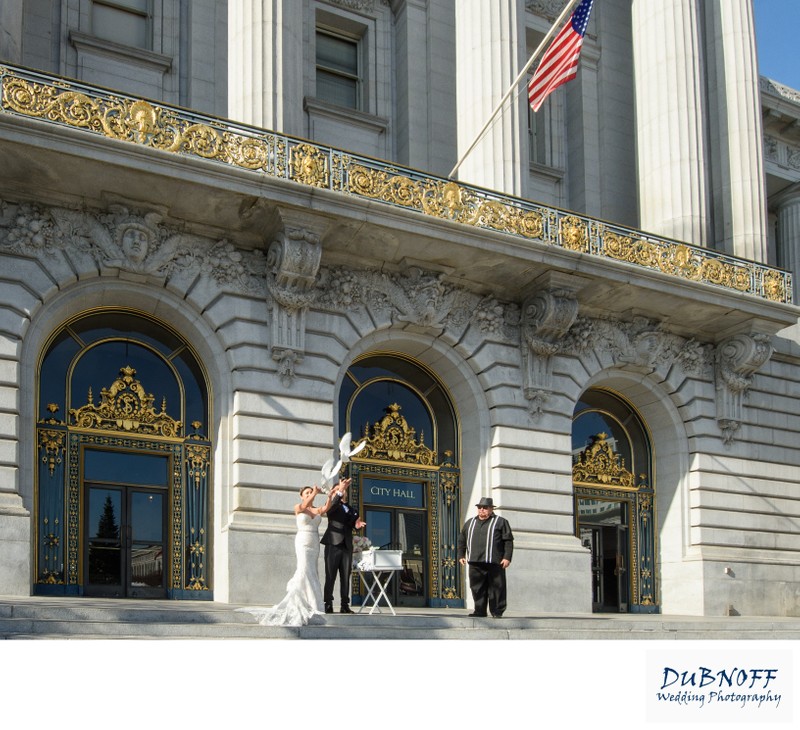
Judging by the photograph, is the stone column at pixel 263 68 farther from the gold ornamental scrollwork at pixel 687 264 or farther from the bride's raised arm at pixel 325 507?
the bride's raised arm at pixel 325 507

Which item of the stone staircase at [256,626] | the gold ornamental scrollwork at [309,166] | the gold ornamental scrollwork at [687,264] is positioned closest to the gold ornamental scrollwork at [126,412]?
the stone staircase at [256,626]

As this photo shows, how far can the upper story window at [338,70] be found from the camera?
1086 inches

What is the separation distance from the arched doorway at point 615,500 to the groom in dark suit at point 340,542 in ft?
32.7

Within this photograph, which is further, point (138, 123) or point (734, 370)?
point (734, 370)

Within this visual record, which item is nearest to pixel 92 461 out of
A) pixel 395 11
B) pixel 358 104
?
pixel 358 104

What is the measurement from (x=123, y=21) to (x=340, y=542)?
13402mm

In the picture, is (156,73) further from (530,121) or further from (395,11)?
(530,121)

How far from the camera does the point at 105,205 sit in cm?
2019

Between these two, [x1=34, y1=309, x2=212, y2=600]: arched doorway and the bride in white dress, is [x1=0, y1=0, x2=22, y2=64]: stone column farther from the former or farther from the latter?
the bride in white dress

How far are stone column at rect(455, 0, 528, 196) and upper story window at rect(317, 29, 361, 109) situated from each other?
312cm

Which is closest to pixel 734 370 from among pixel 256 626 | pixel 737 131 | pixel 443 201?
pixel 737 131

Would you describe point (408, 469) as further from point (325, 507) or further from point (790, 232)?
point (790, 232)

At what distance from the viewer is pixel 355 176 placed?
22094mm
